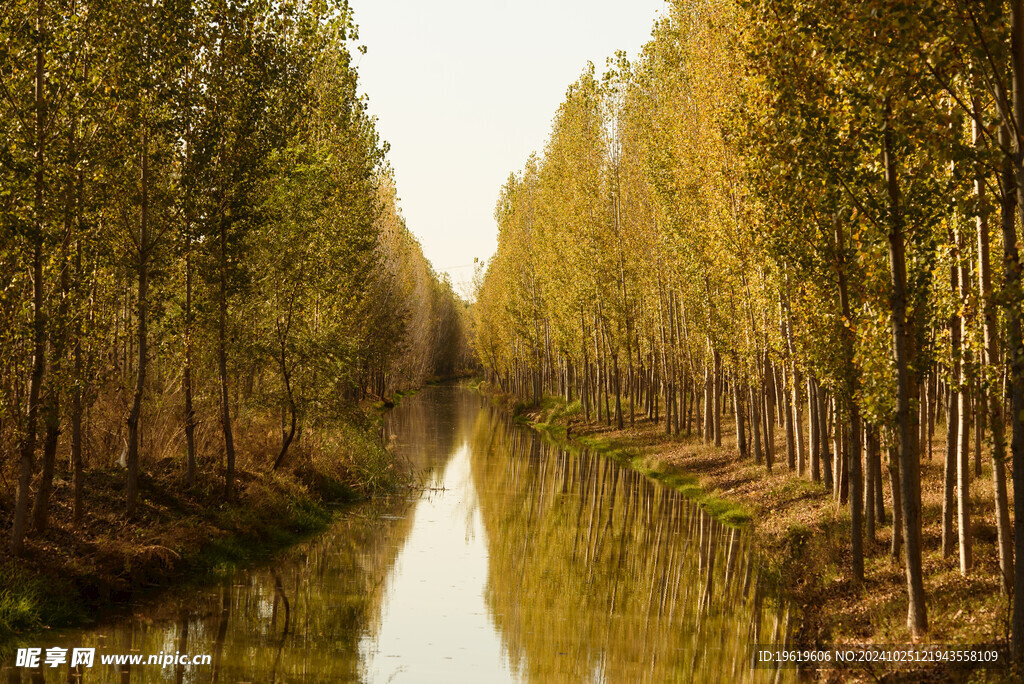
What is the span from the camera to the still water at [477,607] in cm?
1474

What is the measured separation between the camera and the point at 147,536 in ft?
63.2

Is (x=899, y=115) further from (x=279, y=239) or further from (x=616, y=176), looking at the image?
(x=616, y=176)

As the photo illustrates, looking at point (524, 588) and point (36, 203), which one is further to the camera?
point (524, 588)

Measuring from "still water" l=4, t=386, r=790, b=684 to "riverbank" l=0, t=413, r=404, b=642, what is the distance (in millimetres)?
659

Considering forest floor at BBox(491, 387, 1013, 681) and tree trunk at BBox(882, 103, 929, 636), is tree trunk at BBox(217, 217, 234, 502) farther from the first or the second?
tree trunk at BBox(882, 103, 929, 636)

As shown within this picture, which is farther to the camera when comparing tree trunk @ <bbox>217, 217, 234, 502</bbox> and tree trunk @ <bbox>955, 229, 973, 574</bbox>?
tree trunk @ <bbox>217, 217, 234, 502</bbox>

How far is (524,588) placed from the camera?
2038 cm

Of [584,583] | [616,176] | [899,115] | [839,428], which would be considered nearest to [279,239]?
[584,583]

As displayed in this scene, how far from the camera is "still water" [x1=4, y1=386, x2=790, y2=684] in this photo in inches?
580

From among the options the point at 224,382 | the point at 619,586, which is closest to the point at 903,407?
the point at 619,586

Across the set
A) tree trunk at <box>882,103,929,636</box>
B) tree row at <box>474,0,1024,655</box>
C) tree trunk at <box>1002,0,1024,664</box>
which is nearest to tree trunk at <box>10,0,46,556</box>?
tree row at <box>474,0,1024,655</box>

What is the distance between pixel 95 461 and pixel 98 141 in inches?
340

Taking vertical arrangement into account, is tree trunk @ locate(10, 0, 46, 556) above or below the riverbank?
above

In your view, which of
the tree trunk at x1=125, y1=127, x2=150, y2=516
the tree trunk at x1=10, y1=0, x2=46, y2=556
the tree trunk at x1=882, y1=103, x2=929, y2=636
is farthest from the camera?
the tree trunk at x1=125, y1=127, x2=150, y2=516
